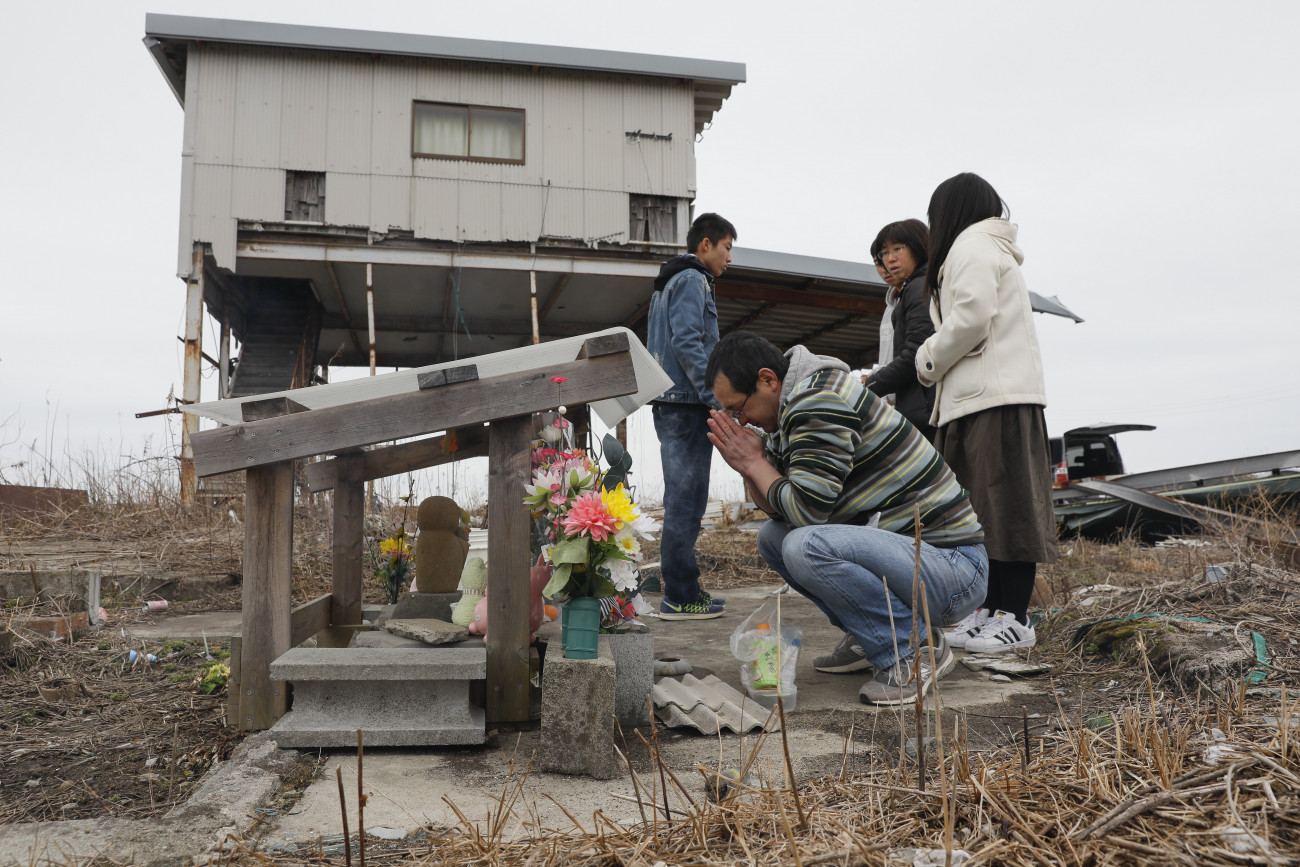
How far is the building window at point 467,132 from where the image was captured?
11109 mm

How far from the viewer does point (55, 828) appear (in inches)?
62.7

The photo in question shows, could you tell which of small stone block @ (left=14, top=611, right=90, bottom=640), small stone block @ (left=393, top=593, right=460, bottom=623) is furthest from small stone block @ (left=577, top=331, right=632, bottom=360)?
small stone block @ (left=14, top=611, right=90, bottom=640)

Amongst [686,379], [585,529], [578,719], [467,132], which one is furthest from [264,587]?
[467,132]

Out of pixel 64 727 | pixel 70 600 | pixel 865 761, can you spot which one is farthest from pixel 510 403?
pixel 70 600

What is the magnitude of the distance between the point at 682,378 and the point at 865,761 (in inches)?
104

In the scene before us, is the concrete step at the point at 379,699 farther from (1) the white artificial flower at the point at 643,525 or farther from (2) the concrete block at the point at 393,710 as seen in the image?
(1) the white artificial flower at the point at 643,525

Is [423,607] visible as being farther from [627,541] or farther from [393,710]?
[627,541]

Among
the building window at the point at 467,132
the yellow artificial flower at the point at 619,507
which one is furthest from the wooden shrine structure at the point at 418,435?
the building window at the point at 467,132

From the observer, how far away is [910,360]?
3793 mm

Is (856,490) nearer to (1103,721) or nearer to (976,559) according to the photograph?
(976,559)

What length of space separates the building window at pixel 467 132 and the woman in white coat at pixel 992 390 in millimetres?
8897

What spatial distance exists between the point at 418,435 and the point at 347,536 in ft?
4.65

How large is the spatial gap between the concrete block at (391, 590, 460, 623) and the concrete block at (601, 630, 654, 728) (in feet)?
3.90

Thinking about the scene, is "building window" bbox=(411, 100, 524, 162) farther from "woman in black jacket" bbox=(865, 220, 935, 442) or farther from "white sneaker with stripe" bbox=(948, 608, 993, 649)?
"white sneaker with stripe" bbox=(948, 608, 993, 649)
